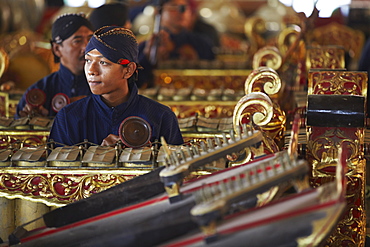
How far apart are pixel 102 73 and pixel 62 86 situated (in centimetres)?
90

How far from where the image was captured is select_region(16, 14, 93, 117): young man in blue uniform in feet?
9.53

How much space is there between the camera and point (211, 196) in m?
1.45

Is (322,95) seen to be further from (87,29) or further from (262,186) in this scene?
(87,29)

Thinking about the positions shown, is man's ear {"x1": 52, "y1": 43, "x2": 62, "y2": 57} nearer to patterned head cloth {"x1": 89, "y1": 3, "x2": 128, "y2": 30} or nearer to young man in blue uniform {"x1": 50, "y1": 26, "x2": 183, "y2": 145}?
patterned head cloth {"x1": 89, "y1": 3, "x2": 128, "y2": 30}

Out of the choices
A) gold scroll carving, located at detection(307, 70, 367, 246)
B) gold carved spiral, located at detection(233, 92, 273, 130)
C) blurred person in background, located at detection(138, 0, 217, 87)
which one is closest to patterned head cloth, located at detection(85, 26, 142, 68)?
gold carved spiral, located at detection(233, 92, 273, 130)

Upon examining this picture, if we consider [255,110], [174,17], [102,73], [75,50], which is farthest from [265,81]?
[174,17]

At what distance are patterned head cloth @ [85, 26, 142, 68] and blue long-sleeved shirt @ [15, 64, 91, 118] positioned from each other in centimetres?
77

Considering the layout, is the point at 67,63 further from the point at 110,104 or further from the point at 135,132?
the point at 135,132

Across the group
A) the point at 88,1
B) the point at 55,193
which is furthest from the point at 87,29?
the point at 88,1

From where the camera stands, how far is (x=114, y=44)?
216 centimetres


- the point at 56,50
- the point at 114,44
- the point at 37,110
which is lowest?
the point at 37,110

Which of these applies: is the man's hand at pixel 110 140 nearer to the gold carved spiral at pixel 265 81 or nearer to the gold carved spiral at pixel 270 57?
the gold carved spiral at pixel 265 81

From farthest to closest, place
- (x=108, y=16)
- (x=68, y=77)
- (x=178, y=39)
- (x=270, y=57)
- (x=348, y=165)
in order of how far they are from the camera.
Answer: (x=178, y=39) < (x=270, y=57) < (x=108, y=16) < (x=68, y=77) < (x=348, y=165)

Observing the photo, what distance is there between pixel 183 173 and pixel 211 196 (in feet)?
0.70
